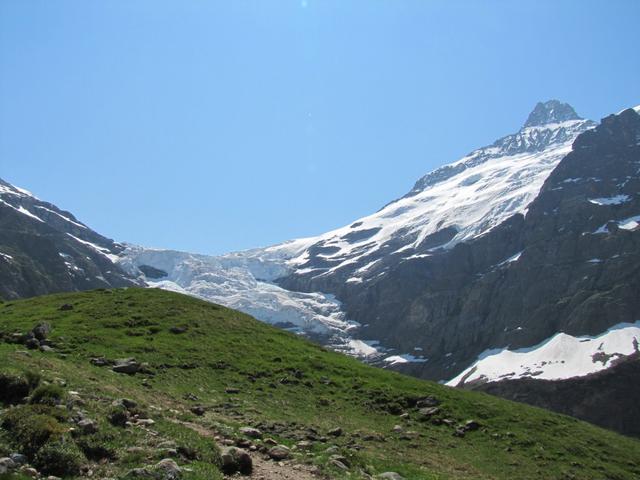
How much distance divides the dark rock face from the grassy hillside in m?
150

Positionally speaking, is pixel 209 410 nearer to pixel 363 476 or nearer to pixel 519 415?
pixel 363 476

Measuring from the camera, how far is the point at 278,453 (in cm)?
2316

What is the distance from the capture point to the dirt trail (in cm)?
2017

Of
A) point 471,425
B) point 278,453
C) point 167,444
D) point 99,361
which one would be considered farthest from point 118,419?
point 471,425

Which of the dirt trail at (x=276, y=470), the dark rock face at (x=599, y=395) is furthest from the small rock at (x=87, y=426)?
the dark rock face at (x=599, y=395)

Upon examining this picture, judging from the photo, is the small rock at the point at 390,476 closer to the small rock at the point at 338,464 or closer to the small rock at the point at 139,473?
the small rock at the point at 338,464

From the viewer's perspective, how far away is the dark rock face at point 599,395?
180625 mm

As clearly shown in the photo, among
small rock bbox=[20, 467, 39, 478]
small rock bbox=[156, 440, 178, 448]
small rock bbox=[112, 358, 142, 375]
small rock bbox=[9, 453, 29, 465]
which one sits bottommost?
small rock bbox=[20, 467, 39, 478]

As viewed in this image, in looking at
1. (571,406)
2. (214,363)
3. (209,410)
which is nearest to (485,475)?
(209,410)

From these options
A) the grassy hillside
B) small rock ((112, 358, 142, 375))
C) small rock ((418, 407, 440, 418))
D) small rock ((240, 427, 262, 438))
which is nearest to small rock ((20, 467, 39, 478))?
the grassy hillside

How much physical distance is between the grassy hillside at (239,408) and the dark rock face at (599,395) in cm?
15028

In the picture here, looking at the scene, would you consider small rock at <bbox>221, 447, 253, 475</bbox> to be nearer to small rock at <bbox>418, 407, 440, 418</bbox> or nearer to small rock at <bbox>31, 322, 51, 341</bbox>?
small rock at <bbox>418, 407, 440, 418</bbox>

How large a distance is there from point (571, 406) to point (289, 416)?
17662cm

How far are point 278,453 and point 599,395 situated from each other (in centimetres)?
18757
